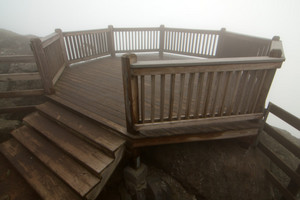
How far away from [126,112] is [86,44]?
4.95 m

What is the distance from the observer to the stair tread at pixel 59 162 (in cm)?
277

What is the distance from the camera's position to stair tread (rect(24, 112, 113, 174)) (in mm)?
2949

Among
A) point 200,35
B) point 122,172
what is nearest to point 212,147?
point 122,172

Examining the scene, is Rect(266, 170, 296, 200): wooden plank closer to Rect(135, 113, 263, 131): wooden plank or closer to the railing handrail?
Rect(135, 113, 263, 131): wooden plank

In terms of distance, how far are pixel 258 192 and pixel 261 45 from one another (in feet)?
11.7

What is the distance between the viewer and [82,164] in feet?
9.93

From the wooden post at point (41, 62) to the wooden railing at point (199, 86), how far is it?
2774 mm

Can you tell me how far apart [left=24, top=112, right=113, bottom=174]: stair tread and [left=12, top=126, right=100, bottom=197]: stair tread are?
6.2 inches

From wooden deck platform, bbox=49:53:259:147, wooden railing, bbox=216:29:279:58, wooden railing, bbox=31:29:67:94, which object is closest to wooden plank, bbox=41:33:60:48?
wooden railing, bbox=31:29:67:94

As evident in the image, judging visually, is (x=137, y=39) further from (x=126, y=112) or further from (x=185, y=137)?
(x=185, y=137)

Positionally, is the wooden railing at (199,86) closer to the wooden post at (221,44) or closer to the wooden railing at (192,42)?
the wooden post at (221,44)

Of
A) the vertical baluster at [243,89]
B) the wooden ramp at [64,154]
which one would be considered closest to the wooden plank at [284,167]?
the vertical baluster at [243,89]

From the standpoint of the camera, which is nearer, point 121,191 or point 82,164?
point 82,164

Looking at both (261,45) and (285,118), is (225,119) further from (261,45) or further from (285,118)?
(261,45)
